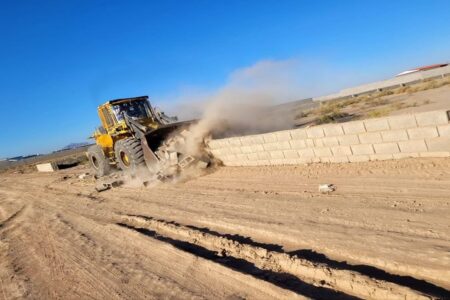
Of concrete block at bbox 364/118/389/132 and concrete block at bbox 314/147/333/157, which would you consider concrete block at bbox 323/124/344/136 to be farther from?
concrete block at bbox 364/118/389/132

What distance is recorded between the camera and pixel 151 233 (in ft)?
22.6

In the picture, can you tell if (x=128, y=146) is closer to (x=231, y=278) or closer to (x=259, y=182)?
(x=259, y=182)

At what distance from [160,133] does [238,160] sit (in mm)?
2728

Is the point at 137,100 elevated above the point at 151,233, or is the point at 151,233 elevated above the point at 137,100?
the point at 137,100

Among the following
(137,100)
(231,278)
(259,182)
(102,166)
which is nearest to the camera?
(231,278)

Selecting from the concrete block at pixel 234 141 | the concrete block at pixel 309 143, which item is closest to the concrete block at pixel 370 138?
the concrete block at pixel 309 143

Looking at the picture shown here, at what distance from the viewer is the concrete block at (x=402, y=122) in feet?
23.6

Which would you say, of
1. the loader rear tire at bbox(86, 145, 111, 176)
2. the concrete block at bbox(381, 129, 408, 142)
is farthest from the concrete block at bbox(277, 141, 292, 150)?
the loader rear tire at bbox(86, 145, 111, 176)

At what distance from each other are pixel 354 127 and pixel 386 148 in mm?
798

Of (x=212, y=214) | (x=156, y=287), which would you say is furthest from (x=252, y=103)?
(x=156, y=287)

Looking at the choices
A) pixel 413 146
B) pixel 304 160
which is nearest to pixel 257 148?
pixel 304 160

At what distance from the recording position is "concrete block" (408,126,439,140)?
22.8 ft

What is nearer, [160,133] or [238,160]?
[238,160]

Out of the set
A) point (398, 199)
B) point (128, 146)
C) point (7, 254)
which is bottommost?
point (398, 199)
